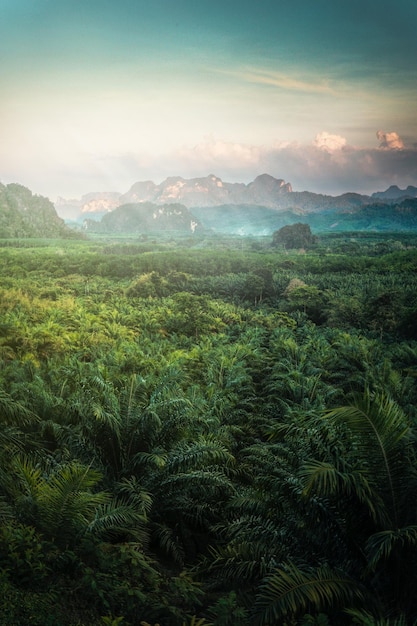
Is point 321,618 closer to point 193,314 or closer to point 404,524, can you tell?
point 404,524

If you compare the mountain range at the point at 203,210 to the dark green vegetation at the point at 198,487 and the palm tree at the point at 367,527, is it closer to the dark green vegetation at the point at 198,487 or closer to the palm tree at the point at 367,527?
the dark green vegetation at the point at 198,487

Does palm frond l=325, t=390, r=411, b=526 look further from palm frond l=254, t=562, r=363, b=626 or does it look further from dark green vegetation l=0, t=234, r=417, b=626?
palm frond l=254, t=562, r=363, b=626

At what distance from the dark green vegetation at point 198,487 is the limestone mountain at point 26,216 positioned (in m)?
13.7

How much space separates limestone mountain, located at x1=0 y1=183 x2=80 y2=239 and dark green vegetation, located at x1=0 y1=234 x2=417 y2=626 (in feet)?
45.1

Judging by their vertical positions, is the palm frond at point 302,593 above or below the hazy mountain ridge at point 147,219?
below

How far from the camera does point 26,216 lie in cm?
3091

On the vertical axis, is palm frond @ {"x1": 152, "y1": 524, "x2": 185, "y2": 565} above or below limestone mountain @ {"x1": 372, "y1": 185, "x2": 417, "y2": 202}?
below

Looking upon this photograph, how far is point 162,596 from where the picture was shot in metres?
3.20

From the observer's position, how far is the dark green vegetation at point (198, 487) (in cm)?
297

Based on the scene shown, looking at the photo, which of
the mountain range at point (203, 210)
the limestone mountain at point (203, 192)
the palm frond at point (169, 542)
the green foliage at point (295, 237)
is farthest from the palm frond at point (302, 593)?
the limestone mountain at point (203, 192)

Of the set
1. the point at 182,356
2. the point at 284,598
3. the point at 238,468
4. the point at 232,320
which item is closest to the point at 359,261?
the point at 232,320

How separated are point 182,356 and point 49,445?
6.85 m

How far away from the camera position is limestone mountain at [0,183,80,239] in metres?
25.6

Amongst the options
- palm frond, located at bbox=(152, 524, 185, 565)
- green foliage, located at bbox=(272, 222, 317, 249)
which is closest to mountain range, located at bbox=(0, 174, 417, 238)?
green foliage, located at bbox=(272, 222, 317, 249)
